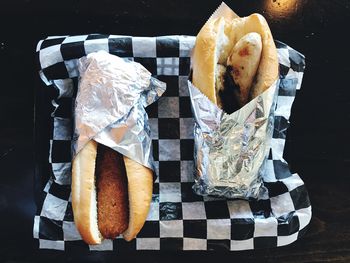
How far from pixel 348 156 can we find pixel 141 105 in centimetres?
65

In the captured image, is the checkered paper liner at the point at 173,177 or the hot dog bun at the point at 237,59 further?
the checkered paper liner at the point at 173,177

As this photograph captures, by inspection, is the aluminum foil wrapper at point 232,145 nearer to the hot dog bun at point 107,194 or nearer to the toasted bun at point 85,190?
the hot dog bun at point 107,194

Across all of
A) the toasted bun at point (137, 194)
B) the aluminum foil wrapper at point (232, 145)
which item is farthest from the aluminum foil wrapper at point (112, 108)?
the aluminum foil wrapper at point (232, 145)

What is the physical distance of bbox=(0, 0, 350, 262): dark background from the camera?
133 cm

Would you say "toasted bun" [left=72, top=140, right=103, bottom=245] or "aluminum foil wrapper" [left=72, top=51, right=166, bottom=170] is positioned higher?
"aluminum foil wrapper" [left=72, top=51, right=166, bottom=170]

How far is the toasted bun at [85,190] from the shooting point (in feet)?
3.67

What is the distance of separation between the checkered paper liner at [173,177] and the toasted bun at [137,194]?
0.08m

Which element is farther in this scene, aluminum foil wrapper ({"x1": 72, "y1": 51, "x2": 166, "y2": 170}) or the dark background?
the dark background

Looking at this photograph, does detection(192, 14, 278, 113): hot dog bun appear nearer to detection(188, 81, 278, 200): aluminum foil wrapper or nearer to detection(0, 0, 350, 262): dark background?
detection(188, 81, 278, 200): aluminum foil wrapper

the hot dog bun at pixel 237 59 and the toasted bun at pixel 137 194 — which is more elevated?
the hot dog bun at pixel 237 59

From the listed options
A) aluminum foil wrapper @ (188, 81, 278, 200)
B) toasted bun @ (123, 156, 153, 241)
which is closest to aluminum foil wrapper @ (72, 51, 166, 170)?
toasted bun @ (123, 156, 153, 241)

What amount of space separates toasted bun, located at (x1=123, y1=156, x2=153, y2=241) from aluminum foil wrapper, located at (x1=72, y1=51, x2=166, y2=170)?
0.02m

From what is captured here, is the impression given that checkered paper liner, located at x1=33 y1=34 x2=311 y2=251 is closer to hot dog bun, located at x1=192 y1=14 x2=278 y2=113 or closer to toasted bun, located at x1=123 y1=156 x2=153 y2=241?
toasted bun, located at x1=123 y1=156 x2=153 y2=241

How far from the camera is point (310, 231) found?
1333 mm
